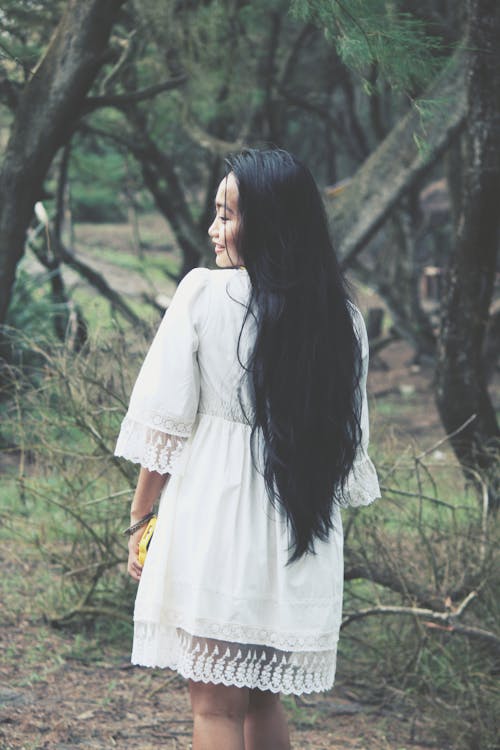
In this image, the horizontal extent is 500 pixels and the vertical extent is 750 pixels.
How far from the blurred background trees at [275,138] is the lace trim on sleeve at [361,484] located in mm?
1332

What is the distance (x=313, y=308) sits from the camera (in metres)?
2.59

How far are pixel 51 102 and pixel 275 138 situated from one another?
7585 millimetres

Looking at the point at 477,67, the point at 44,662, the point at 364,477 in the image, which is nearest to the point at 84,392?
the point at 44,662

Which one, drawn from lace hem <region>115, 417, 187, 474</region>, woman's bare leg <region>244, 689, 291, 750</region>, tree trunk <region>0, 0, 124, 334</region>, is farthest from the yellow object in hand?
tree trunk <region>0, 0, 124, 334</region>

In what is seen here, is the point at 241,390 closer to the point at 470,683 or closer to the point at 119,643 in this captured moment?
the point at 470,683

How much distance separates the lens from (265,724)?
2738mm

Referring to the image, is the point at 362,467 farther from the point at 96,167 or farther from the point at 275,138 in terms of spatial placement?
the point at 96,167

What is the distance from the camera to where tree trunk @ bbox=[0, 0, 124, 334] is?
17.3ft

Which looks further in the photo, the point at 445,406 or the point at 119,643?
the point at 445,406

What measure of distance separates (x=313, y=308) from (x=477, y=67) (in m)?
3.22

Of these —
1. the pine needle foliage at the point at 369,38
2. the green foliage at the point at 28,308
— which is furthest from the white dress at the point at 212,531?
the green foliage at the point at 28,308

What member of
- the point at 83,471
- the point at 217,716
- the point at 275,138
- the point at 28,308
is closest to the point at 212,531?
the point at 217,716

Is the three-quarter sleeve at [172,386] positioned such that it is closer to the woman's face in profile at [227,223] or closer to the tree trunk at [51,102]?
the woman's face in profile at [227,223]

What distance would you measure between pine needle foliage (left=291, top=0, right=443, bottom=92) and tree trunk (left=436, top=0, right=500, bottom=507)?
1.36 metres
